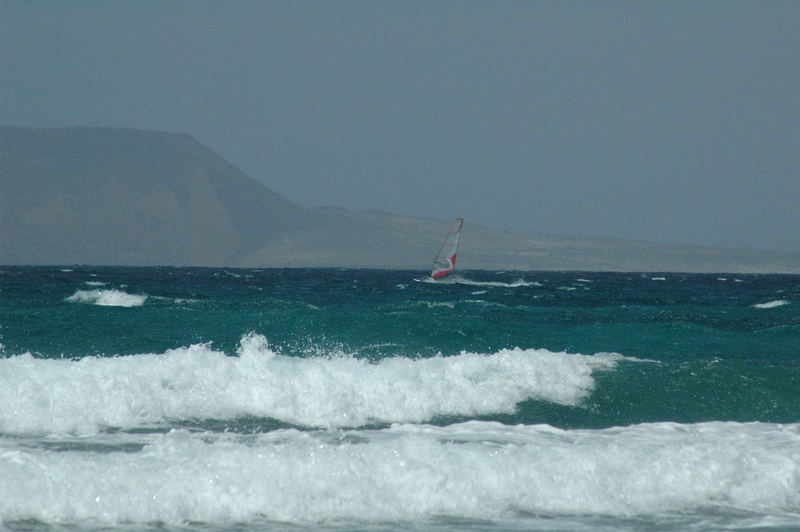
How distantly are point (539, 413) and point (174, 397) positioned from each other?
19.6ft

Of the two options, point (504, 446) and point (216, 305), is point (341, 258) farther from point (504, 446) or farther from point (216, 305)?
point (504, 446)

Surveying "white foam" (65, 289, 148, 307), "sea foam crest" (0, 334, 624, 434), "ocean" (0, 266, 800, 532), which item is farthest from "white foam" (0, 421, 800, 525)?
"white foam" (65, 289, 148, 307)

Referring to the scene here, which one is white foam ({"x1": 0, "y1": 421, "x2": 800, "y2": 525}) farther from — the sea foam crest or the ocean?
the sea foam crest

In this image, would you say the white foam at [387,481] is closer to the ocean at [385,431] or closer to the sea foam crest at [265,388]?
the ocean at [385,431]

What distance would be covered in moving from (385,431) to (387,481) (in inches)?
103

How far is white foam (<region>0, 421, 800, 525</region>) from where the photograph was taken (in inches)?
340

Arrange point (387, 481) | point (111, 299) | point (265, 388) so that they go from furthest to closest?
1. point (111, 299)
2. point (265, 388)
3. point (387, 481)

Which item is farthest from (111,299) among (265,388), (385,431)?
(385,431)

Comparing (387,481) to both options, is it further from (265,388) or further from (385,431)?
(265,388)

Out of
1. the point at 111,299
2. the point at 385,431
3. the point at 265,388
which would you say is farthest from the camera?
the point at 111,299

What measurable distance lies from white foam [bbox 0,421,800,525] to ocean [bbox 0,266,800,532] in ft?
0.08

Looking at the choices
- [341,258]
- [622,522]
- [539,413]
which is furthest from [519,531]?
[341,258]

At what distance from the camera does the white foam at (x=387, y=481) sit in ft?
28.3

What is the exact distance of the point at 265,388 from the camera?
14.5 meters
